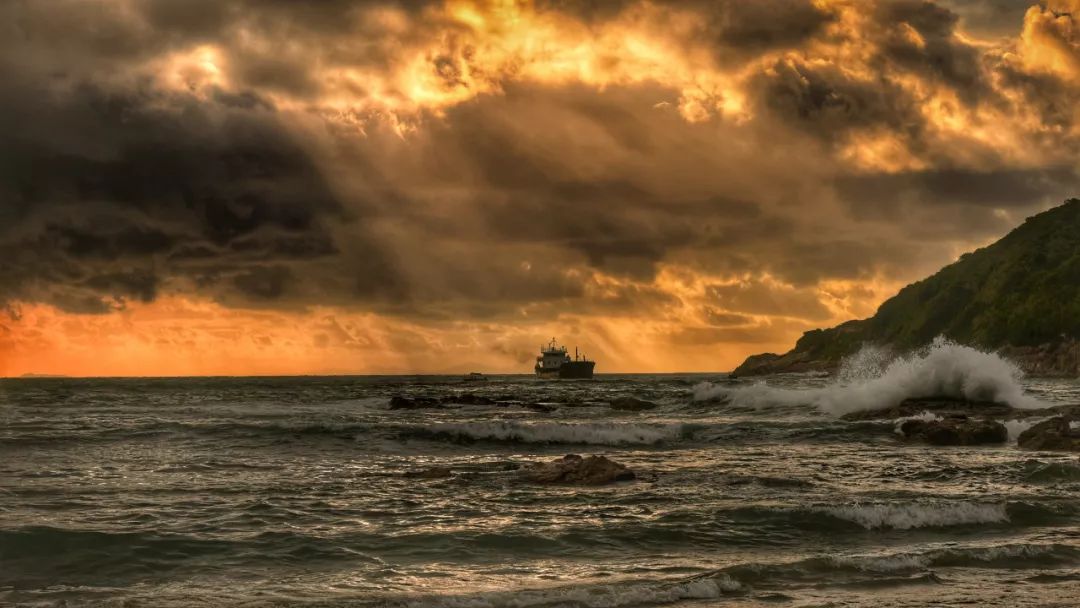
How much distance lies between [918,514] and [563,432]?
20.2 metres

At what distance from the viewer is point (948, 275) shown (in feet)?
612

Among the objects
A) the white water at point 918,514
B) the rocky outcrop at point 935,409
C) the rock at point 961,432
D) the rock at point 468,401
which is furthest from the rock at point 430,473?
the rock at point 468,401

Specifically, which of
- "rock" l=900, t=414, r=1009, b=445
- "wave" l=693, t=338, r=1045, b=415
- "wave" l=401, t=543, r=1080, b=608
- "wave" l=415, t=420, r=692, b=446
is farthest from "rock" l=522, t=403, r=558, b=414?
"wave" l=401, t=543, r=1080, b=608

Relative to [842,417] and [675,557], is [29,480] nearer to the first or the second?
[675,557]

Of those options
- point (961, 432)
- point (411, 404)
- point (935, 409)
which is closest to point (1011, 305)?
point (411, 404)

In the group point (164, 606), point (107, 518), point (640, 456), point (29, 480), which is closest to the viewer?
point (164, 606)

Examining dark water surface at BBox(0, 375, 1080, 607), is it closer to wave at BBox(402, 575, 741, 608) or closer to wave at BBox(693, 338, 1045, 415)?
wave at BBox(402, 575, 741, 608)

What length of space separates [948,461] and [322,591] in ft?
60.5

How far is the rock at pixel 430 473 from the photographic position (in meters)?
23.4

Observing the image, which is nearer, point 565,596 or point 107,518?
point 565,596

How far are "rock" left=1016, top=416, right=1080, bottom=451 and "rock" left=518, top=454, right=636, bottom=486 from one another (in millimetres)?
12824

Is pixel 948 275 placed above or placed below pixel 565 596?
above

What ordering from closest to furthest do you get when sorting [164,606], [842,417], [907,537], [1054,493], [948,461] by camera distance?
1. [164,606]
2. [907,537]
3. [1054,493]
4. [948,461]
5. [842,417]

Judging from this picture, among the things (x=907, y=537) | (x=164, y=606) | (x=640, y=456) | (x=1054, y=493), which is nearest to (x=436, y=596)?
(x=164, y=606)
